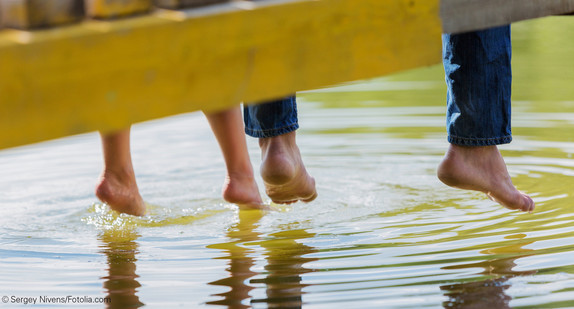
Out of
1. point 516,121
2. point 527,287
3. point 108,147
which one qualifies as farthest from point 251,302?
point 516,121

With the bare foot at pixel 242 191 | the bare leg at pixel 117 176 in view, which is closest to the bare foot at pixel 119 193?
the bare leg at pixel 117 176

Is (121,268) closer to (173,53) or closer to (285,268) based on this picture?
(285,268)

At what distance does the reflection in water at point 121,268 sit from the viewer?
1.92m

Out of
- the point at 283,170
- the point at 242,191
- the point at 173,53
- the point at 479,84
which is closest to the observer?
the point at 173,53

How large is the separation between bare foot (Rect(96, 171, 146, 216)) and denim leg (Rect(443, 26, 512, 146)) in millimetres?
897

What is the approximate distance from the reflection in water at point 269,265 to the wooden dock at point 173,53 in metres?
0.56

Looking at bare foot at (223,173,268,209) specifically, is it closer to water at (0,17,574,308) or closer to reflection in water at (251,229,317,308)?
water at (0,17,574,308)

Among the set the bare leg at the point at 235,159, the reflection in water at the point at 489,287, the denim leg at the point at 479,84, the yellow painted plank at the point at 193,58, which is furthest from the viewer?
the bare leg at the point at 235,159

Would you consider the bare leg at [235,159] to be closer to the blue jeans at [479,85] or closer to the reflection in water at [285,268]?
the reflection in water at [285,268]

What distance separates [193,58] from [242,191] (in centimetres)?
132

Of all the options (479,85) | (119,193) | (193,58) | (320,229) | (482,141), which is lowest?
(320,229)

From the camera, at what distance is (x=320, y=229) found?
8.09 ft

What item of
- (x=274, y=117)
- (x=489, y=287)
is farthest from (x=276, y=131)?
(x=489, y=287)

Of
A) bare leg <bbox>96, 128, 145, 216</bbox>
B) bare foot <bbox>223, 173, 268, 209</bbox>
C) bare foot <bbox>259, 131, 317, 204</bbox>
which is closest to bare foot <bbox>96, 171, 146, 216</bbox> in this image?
bare leg <bbox>96, 128, 145, 216</bbox>
